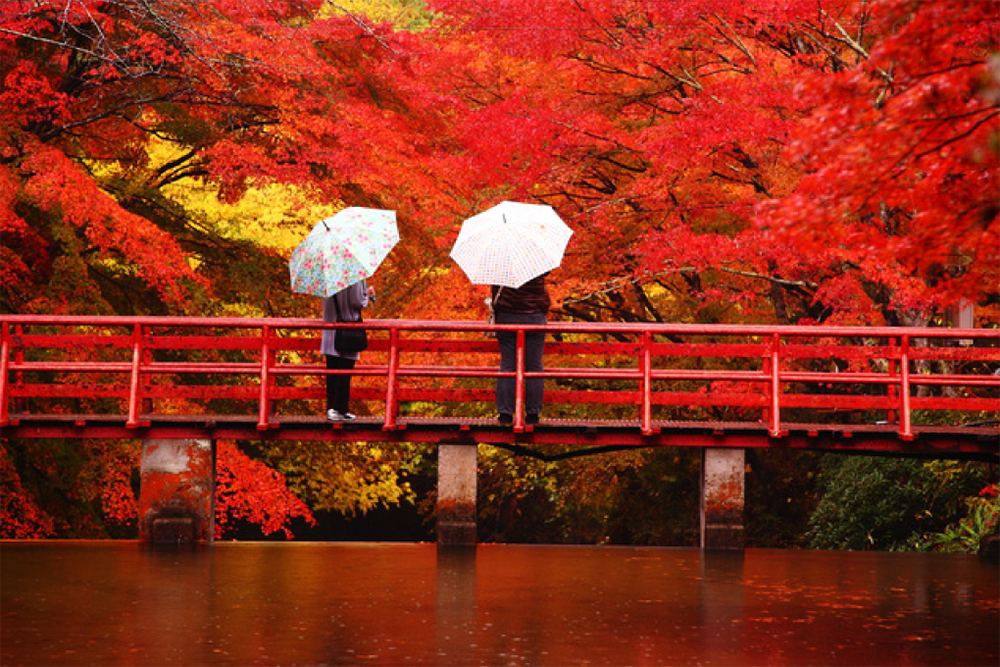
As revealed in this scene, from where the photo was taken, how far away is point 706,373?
14008 mm

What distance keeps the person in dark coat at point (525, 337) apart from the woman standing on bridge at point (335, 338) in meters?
1.27

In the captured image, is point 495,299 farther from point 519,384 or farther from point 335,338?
point 335,338

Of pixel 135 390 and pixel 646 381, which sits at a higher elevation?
pixel 646 381

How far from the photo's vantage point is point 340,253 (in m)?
13.3

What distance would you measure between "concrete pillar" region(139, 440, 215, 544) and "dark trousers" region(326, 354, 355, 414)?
138 centimetres

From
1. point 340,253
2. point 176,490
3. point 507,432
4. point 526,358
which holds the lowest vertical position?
point 176,490

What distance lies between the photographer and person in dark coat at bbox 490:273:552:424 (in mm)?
13742

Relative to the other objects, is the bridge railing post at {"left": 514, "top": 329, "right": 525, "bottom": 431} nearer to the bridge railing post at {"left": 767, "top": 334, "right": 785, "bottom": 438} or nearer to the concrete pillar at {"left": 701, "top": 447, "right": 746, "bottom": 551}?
the concrete pillar at {"left": 701, "top": 447, "right": 746, "bottom": 551}

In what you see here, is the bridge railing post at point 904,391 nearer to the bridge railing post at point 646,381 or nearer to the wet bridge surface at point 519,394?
the wet bridge surface at point 519,394

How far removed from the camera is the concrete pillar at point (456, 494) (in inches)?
582

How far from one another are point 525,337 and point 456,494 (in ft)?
6.89

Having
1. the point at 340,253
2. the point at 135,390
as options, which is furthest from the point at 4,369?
the point at 340,253

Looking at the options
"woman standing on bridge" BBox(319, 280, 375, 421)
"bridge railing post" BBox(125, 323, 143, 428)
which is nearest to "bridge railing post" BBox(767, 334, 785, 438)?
"woman standing on bridge" BBox(319, 280, 375, 421)

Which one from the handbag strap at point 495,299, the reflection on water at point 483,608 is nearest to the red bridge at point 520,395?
the handbag strap at point 495,299
